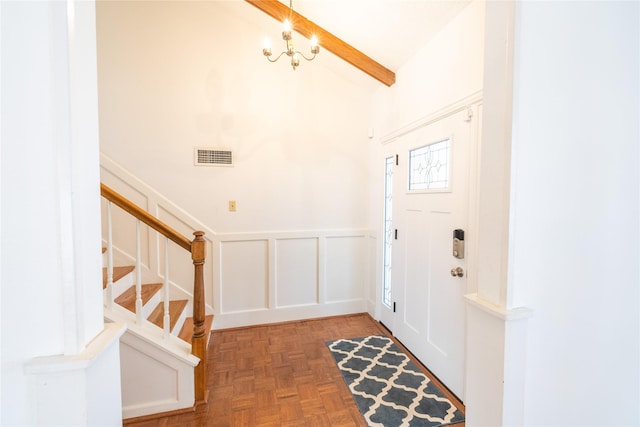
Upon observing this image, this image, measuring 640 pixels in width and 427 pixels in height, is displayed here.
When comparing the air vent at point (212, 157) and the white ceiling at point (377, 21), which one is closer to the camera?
the white ceiling at point (377, 21)

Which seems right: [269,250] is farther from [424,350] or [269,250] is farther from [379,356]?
[424,350]

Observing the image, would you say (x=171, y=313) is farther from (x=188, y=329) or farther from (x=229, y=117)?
(x=229, y=117)

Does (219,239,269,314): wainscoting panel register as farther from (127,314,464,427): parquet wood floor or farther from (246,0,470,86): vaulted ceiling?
(246,0,470,86): vaulted ceiling

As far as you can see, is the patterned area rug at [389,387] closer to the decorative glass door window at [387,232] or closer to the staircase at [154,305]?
the decorative glass door window at [387,232]

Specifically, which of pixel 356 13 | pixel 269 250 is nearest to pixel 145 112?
pixel 269 250

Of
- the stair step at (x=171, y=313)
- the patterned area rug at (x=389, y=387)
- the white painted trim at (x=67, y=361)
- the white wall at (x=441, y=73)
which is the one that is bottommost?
the patterned area rug at (x=389, y=387)

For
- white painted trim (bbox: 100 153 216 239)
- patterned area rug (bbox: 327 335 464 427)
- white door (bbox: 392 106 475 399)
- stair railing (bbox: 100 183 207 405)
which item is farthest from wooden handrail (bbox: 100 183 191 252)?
white door (bbox: 392 106 475 399)

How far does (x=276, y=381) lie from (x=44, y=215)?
6.35 ft

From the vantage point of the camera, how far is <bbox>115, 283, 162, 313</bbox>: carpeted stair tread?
2.00 m

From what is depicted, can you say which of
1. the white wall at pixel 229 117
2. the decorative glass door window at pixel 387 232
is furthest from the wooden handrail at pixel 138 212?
the decorative glass door window at pixel 387 232

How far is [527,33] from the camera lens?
3.20 feet

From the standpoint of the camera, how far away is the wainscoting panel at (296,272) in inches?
120

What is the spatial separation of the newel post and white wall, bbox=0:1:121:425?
112 cm

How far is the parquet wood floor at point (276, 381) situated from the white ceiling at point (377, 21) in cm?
264
